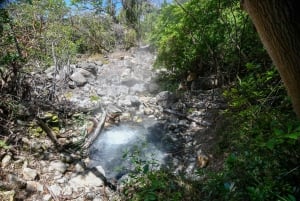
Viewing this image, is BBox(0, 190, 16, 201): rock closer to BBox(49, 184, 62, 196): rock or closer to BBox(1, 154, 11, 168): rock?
BBox(49, 184, 62, 196): rock

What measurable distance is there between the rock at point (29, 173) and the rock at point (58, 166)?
0.80 feet

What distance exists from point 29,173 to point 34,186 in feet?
0.81

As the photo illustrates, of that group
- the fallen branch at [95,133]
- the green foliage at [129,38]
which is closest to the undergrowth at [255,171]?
the fallen branch at [95,133]

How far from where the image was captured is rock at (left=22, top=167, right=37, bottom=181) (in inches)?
117

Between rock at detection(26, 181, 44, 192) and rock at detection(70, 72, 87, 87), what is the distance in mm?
4091

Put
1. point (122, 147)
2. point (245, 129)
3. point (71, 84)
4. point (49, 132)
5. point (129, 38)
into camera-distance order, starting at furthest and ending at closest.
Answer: point (129, 38)
point (71, 84)
point (122, 147)
point (49, 132)
point (245, 129)

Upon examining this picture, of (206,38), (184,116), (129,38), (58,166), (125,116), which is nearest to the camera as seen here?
(58,166)

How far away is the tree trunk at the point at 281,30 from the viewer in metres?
1.35

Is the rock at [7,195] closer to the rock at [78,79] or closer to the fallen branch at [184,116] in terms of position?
the fallen branch at [184,116]

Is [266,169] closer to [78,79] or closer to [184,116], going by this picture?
[184,116]

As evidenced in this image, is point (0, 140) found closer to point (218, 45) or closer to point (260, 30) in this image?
point (260, 30)

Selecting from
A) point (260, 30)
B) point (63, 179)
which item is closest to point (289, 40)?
point (260, 30)

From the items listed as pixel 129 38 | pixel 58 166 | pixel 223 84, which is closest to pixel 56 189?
pixel 58 166

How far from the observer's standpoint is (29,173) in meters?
3.03
